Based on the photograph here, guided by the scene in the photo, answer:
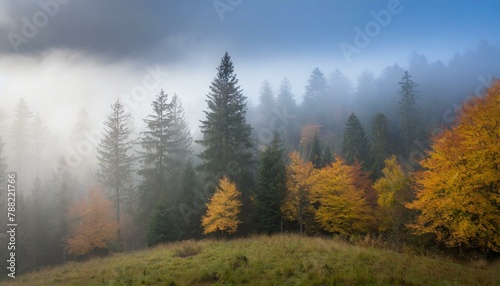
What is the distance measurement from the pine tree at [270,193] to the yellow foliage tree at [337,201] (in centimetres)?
336

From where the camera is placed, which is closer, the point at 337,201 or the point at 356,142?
the point at 337,201

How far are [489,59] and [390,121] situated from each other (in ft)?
149

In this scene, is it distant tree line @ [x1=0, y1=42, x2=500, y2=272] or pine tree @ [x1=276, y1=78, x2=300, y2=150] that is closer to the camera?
distant tree line @ [x1=0, y1=42, x2=500, y2=272]

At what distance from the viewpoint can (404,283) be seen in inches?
346

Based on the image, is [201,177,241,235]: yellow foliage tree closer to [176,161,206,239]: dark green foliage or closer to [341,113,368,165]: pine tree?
[176,161,206,239]: dark green foliage

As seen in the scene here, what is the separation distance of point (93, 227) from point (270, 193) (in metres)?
20.6

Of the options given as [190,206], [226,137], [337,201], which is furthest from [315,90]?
[190,206]

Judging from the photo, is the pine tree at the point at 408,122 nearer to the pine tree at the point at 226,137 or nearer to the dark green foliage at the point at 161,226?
the pine tree at the point at 226,137

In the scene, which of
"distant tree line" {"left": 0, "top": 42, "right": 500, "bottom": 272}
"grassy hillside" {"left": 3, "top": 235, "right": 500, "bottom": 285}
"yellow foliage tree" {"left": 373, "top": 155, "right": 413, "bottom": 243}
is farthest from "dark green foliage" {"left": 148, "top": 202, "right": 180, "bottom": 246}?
"yellow foliage tree" {"left": 373, "top": 155, "right": 413, "bottom": 243}

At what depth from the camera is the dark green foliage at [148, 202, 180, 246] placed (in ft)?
93.0

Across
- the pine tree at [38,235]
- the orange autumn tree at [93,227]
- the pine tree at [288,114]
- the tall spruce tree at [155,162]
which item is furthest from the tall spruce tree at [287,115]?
the pine tree at [38,235]

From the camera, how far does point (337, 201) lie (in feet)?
88.8

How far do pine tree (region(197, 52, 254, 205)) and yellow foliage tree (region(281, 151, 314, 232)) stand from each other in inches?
176

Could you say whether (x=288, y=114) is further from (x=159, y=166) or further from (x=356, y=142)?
(x=159, y=166)
